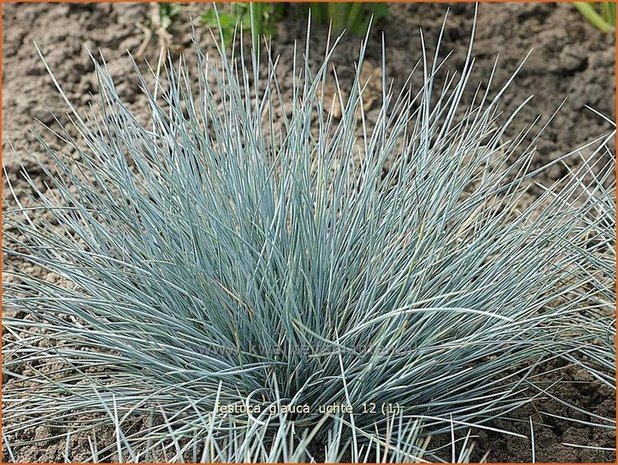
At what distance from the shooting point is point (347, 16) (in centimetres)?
321

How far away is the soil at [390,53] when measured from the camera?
9.87ft

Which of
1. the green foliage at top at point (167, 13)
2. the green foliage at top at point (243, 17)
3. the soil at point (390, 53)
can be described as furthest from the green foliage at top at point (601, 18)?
the green foliage at top at point (167, 13)

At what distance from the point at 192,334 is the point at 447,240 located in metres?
0.59

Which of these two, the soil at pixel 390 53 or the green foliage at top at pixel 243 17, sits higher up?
the green foliage at top at pixel 243 17

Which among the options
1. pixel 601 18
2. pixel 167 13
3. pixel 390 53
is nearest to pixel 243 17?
→ pixel 167 13

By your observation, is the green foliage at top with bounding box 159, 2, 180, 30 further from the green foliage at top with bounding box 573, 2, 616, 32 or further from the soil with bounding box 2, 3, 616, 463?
the green foliage at top with bounding box 573, 2, 616, 32

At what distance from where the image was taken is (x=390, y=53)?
3234mm

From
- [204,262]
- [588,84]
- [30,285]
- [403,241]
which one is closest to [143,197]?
[204,262]

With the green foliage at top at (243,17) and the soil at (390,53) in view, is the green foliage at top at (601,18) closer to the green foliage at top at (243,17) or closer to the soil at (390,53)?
the soil at (390,53)

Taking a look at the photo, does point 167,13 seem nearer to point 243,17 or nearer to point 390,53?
point 243,17

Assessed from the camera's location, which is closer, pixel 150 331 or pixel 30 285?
pixel 150 331

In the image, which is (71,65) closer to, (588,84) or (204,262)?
(204,262)

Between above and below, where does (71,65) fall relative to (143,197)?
below

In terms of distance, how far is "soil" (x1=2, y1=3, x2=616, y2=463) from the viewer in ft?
9.87
